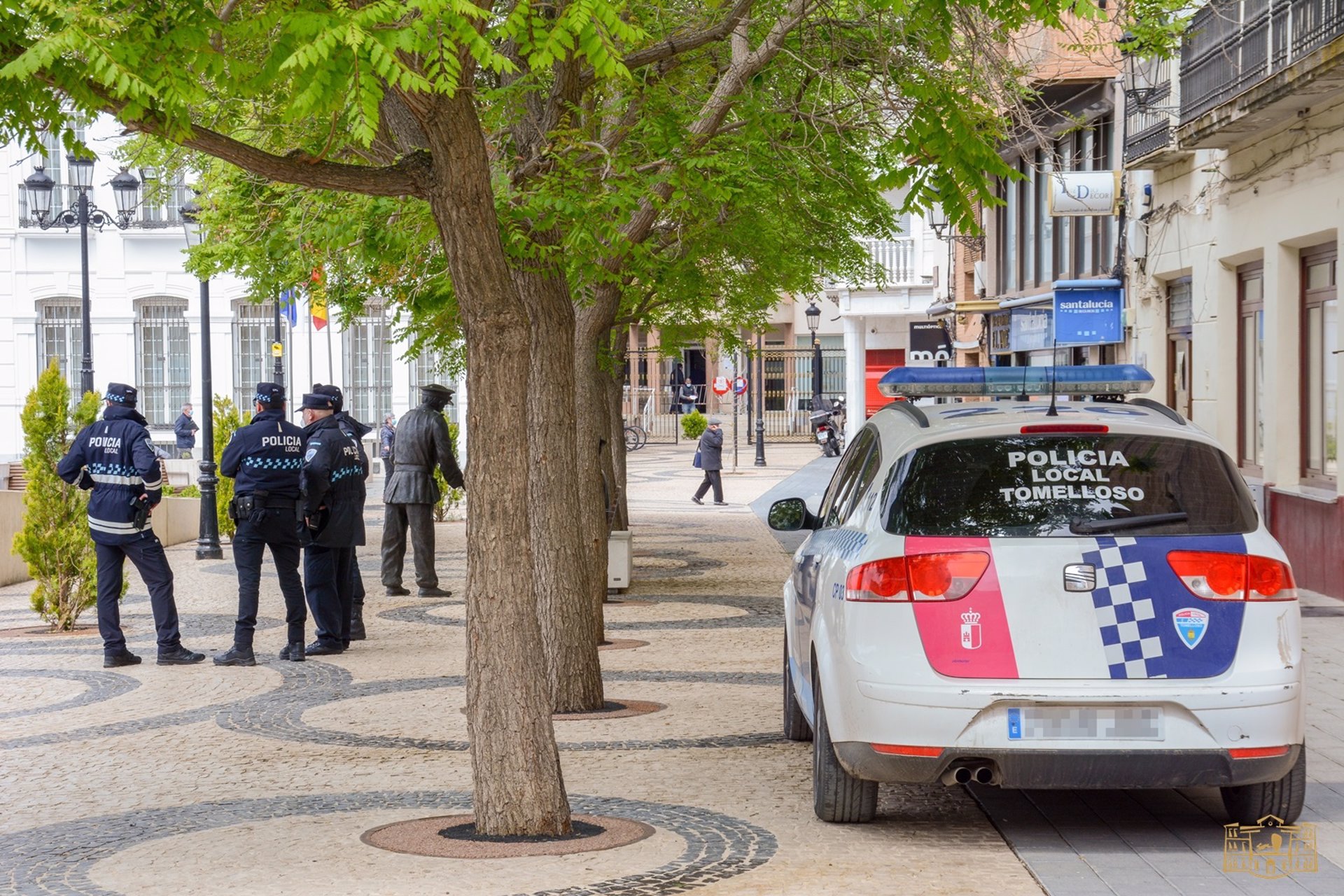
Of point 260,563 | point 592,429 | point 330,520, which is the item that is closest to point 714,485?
point 592,429

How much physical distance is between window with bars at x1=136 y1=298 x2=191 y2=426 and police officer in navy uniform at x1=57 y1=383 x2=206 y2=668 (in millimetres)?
31387

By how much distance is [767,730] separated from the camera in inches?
365

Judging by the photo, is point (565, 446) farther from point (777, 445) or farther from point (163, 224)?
point (777, 445)

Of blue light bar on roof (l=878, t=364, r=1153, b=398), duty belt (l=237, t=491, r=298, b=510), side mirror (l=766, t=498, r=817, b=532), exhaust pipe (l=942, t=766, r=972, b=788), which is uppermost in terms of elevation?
blue light bar on roof (l=878, t=364, r=1153, b=398)

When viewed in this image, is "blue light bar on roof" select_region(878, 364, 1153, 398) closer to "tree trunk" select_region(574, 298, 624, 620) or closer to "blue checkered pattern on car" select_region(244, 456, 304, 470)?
"tree trunk" select_region(574, 298, 624, 620)

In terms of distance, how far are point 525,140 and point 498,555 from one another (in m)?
4.30

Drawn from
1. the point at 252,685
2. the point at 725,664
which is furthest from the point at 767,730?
the point at 252,685

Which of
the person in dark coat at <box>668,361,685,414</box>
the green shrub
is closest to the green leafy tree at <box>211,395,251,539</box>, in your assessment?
the green shrub

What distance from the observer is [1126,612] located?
6.29 meters

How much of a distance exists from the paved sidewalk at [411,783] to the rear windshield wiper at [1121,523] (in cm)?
117

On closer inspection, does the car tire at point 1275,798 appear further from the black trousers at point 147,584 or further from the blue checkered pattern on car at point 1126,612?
the black trousers at point 147,584

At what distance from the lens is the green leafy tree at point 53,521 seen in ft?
45.9

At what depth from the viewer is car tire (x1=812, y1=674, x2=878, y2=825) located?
267 inches

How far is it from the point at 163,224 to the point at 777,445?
24889mm
